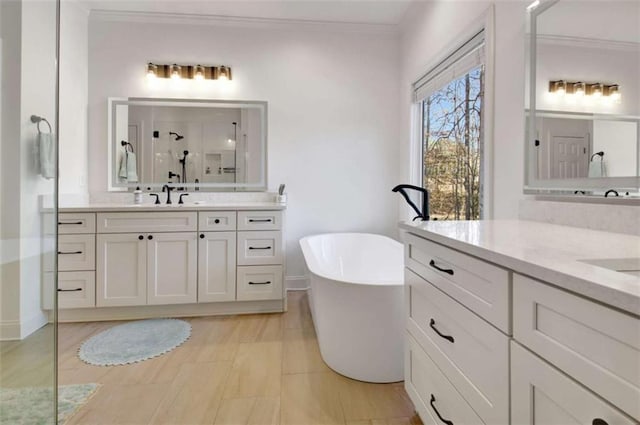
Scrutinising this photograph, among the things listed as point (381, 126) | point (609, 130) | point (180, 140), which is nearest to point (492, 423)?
point (609, 130)

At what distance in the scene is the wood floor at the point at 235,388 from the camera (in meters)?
1.48

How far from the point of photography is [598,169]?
123 centimetres

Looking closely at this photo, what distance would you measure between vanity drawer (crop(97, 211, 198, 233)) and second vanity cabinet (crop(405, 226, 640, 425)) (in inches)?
77.8

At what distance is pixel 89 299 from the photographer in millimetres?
2510

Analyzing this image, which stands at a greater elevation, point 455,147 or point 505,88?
point 505,88

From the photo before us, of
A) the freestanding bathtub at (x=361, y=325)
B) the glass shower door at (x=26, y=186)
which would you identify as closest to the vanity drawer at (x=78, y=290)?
the glass shower door at (x=26, y=186)

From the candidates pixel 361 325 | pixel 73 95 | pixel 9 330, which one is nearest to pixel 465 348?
pixel 361 325

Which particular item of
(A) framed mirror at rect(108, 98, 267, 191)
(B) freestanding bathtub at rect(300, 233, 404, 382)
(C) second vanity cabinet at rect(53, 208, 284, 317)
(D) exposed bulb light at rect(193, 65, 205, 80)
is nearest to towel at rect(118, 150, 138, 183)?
(A) framed mirror at rect(108, 98, 267, 191)

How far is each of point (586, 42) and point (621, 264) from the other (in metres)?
1.01

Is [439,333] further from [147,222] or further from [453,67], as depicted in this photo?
[147,222]

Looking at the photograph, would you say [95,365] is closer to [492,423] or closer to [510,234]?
[492,423]

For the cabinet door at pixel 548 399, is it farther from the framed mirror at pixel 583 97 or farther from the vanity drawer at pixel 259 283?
the vanity drawer at pixel 259 283

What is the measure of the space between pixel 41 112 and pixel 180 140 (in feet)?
3.52

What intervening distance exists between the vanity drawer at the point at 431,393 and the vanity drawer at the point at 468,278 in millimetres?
303
